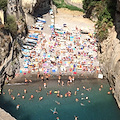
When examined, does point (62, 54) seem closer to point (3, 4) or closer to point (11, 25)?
point (11, 25)

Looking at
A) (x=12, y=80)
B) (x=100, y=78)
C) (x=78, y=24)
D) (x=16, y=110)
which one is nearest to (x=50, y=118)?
(x=16, y=110)

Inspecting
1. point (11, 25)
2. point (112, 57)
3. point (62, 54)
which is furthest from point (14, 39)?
point (112, 57)

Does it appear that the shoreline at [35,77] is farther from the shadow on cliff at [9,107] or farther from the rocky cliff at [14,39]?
the shadow on cliff at [9,107]

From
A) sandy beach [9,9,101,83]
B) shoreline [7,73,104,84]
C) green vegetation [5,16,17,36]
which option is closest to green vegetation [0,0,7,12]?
green vegetation [5,16,17,36]

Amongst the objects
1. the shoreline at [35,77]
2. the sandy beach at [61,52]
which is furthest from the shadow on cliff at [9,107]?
the sandy beach at [61,52]

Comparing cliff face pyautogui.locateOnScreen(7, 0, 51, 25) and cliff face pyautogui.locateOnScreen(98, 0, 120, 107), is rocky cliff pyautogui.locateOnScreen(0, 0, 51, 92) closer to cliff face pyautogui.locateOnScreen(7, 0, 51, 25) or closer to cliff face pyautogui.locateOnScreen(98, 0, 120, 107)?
cliff face pyautogui.locateOnScreen(7, 0, 51, 25)
